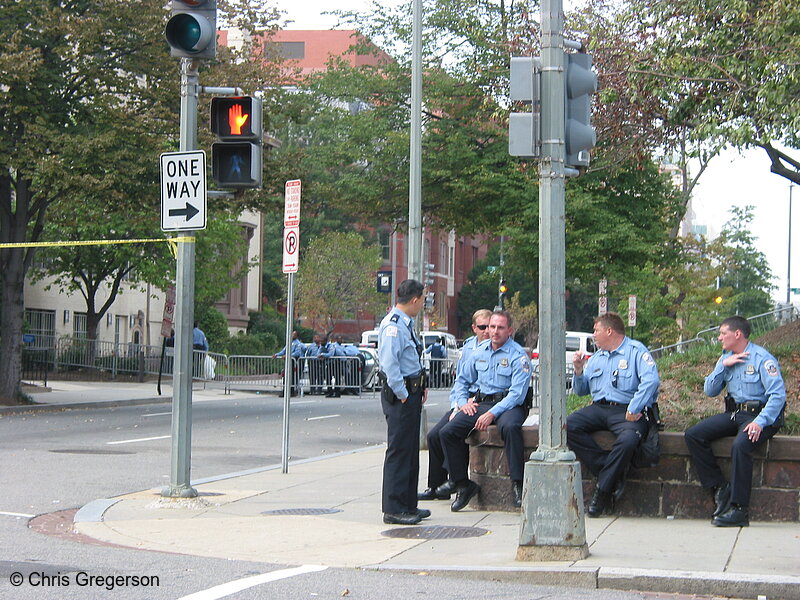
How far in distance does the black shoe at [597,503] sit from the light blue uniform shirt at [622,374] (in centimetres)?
74

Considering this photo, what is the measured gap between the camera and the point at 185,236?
10750 millimetres

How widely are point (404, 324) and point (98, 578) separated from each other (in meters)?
3.28

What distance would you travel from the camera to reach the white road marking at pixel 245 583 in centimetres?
660

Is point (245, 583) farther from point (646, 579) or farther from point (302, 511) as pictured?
point (302, 511)

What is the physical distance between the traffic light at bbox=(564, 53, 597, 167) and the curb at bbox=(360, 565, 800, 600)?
2.62 meters

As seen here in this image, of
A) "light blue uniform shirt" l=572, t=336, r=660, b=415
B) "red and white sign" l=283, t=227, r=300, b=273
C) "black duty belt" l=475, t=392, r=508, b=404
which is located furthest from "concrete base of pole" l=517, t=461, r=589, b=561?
"red and white sign" l=283, t=227, r=300, b=273

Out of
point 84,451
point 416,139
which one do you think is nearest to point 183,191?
point 84,451

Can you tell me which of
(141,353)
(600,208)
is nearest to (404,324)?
(600,208)

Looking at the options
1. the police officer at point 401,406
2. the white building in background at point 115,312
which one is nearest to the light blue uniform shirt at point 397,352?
the police officer at point 401,406

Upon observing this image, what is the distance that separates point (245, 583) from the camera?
275 inches

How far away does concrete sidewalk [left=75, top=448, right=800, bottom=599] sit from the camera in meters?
7.14

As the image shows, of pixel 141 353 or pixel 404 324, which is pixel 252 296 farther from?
pixel 404 324

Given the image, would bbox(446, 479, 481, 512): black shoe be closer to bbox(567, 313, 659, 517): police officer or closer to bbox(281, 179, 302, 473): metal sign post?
bbox(567, 313, 659, 517): police officer

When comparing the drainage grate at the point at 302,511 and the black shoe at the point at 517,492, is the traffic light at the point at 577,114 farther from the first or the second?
the drainage grate at the point at 302,511
